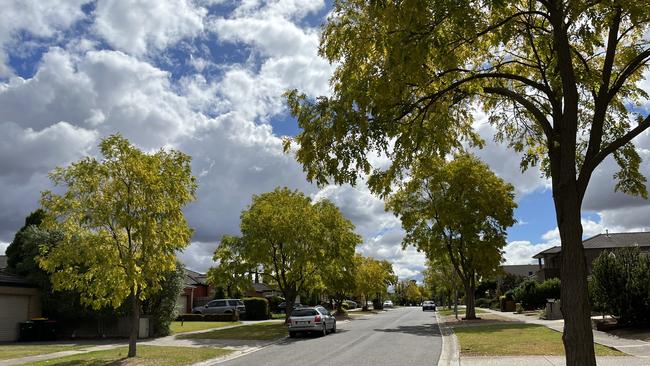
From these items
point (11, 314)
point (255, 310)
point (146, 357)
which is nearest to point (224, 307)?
point (255, 310)

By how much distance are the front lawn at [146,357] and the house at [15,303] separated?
7.55 m

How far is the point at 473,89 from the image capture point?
37.6 feet

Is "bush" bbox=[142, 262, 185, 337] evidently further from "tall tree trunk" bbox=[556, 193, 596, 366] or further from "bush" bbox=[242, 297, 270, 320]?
"tall tree trunk" bbox=[556, 193, 596, 366]

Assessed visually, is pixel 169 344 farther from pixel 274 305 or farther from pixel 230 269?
pixel 274 305

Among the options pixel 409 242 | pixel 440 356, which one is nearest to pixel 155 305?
pixel 440 356

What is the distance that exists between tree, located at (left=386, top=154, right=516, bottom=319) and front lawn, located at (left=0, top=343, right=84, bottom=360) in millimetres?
20954

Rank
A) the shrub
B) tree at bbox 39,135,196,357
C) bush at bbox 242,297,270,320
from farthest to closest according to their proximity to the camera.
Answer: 1. the shrub
2. bush at bbox 242,297,270,320
3. tree at bbox 39,135,196,357

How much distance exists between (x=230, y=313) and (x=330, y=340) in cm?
2331

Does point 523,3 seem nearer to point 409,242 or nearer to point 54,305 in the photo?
point 54,305

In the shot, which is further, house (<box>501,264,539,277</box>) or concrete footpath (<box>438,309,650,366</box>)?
house (<box>501,264,539,277</box>)

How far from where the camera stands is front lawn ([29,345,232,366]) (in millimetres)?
16250

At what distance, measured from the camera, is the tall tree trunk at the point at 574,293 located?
842 cm

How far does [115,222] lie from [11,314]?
1219 centimetres

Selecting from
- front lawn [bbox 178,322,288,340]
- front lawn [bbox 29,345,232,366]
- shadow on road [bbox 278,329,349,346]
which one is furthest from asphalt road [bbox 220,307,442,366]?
front lawn [bbox 178,322,288,340]
